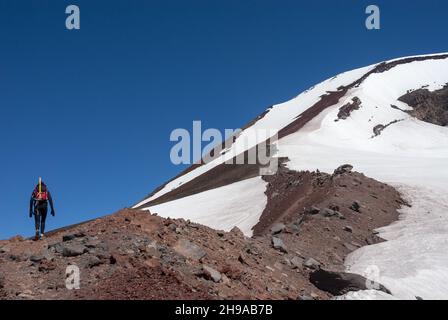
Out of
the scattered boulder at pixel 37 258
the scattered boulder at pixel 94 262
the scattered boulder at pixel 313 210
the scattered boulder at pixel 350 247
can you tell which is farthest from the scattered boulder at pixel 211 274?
the scattered boulder at pixel 313 210

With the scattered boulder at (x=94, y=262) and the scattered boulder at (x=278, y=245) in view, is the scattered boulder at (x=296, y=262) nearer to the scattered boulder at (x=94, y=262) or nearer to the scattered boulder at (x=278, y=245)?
the scattered boulder at (x=278, y=245)

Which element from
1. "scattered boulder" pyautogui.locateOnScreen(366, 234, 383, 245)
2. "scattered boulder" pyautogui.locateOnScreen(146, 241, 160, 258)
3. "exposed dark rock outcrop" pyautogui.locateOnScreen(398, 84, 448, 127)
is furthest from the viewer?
"exposed dark rock outcrop" pyautogui.locateOnScreen(398, 84, 448, 127)

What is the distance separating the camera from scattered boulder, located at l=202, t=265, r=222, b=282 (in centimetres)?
1232

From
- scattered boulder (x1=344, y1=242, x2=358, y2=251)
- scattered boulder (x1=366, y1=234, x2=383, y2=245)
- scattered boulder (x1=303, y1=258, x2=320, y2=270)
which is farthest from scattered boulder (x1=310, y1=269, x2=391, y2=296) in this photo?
scattered boulder (x1=366, y1=234, x2=383, y2=245)

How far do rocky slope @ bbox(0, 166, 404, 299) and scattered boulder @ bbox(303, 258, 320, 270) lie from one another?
3cm

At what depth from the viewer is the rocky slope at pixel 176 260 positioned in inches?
440

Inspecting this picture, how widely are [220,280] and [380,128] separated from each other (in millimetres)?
58342

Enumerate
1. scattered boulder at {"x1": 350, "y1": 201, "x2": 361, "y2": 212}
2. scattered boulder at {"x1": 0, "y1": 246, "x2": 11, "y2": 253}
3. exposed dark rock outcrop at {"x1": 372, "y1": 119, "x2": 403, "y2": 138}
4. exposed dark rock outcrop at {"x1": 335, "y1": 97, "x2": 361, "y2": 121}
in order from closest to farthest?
scattered boulder at {"x1": 0, "y1": 246, "x2": 11, "y2": 253} < scattered boulder at {"x1": 350, "y1": 201, "x2": 361, "y2": 212} < exposed dark rock outcrop at {"x1": 372, "y1": 119, "x2": 403, "y2": 138} < exposed dark rock outcrop at {"x1": 335, "y1": 97, "x2": 361, "y2": 121}

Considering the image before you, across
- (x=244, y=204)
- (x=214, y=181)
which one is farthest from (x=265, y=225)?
(x=214, y=181)

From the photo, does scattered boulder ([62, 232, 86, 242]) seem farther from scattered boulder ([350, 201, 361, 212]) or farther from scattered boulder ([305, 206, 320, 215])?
scattered boulder ([350, 201, 361, 212])

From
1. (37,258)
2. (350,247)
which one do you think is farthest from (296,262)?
(37,258)

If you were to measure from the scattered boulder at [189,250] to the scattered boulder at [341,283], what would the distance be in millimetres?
3738

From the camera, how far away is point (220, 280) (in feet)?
41.0

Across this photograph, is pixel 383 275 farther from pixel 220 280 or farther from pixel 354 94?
pixel 354 94
